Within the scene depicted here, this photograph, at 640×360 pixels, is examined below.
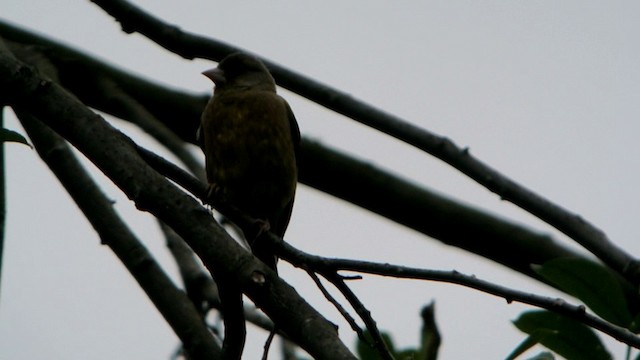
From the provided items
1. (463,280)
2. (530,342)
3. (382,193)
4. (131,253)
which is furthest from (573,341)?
(382,193)

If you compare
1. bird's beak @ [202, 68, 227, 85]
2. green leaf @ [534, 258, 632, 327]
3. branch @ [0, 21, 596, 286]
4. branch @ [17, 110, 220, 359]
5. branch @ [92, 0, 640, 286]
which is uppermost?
bird's beak @ [202, 68, 227, 85]

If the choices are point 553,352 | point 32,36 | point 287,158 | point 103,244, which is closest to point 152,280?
point 103,244

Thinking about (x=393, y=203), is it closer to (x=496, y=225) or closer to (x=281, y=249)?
(x=496, y=225)

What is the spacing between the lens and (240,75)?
20.7ft

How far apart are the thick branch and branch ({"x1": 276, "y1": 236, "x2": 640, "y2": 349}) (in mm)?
178

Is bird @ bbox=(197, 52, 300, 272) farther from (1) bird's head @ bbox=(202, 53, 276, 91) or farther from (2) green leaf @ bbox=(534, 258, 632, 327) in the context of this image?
(2) green leaf @ bbox=(534, 258, 632, 327)

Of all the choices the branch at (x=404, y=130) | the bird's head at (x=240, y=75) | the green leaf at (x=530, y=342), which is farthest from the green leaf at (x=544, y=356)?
the bird's head at (x=240, y=75)

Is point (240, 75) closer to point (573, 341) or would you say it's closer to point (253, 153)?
point (253, 153)

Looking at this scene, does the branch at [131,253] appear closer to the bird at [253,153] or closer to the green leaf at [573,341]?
the bird at [253,153]

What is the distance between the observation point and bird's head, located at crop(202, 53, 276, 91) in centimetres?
Answer: 616

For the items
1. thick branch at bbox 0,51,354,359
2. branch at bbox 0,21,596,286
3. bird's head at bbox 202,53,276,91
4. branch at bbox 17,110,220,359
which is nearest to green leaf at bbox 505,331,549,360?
thick branch at bbox 0,51,354,359

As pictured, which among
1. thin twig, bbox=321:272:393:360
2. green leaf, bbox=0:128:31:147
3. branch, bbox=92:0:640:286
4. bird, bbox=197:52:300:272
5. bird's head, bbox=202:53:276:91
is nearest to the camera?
thin twig, bbox=321:272:393:360

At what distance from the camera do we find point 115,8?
421cm

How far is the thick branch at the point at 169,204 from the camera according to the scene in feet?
8.77
